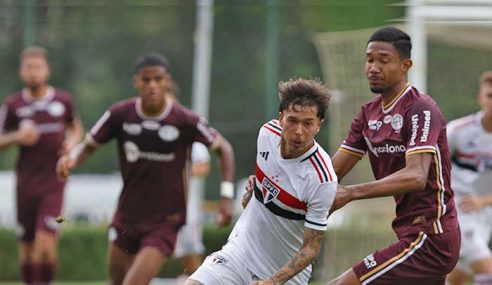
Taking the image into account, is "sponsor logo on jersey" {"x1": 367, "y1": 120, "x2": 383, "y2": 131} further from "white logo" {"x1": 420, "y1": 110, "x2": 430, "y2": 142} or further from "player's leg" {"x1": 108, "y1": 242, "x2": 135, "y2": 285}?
"player's leg" {"x1": 108, "y1": 242, "x2": 135, "y2": 285}

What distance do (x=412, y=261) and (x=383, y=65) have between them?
1.12 metres

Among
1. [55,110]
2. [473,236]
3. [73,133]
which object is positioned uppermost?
[55,110]

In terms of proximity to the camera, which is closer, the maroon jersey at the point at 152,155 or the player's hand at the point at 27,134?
the maroon jersey at the point at 152,155

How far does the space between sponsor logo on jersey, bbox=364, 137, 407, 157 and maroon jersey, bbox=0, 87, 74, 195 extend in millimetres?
5814

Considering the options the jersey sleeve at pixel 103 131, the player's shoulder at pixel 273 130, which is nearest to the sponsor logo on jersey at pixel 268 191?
the player's shoulder at pixel 273 130

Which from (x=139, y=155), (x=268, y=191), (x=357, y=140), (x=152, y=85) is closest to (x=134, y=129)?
(x=139, y=155)

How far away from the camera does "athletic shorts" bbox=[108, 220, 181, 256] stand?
355 inches

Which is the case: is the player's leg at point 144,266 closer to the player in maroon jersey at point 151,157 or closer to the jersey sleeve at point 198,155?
the player in maroon jersey at point 151,157

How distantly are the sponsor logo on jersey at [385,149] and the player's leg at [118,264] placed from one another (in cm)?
262

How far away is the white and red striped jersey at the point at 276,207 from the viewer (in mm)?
6492

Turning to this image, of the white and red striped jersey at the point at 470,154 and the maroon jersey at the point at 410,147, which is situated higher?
the maroon jersey at the point at 410,147

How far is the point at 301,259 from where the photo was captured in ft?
20.7

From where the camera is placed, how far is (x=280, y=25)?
52.3 feet

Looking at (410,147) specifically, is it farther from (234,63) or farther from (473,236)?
(234,63)
